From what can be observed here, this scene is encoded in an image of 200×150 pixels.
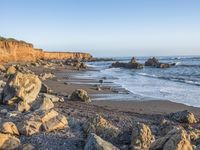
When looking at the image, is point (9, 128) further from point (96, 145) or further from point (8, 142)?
point (96, 145)

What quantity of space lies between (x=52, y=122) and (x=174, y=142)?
324cm

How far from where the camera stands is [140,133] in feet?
26.6

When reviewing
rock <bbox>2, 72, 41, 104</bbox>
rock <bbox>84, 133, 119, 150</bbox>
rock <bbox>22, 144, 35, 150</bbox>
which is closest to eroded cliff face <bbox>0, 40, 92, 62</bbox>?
rock <bbox>2, 72, 41, 104</bbox>

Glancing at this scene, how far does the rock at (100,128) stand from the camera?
8.68 metres

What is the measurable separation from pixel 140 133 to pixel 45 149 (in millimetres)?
2039

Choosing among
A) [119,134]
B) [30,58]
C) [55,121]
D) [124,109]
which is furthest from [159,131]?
[30,58]

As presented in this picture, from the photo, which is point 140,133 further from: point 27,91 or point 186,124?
point 27,91

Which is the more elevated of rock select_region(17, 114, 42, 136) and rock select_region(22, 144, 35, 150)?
rock select_region(17, 114, 42, 136)

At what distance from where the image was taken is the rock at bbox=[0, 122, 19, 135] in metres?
8.41

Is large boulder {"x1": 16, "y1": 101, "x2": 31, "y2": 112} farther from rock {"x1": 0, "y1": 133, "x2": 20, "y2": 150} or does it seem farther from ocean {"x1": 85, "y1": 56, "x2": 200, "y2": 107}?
ocean {"x1": 85, "y1": 56, "x2": 200, "y2": 107}

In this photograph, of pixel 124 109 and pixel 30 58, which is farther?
pixel 30 58

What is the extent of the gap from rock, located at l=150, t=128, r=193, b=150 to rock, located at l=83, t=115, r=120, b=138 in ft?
4.16

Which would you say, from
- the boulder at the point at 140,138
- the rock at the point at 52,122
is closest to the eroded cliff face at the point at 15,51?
the rock at the point at 52,122

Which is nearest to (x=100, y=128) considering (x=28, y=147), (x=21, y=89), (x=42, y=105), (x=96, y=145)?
(x=96, y=145)
